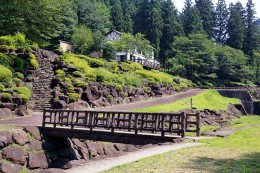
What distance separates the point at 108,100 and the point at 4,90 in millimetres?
11375

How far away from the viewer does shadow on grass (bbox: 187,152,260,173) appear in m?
8.52

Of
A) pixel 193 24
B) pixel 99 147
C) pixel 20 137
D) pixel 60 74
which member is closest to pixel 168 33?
pixel 193 24

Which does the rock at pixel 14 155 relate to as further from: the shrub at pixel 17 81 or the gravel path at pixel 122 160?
the shrub at pixel 17 81

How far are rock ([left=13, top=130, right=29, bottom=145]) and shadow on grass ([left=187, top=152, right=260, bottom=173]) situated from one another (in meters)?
8.81

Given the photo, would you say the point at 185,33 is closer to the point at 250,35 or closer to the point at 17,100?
the point at 250,35

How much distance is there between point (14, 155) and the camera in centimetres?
1342

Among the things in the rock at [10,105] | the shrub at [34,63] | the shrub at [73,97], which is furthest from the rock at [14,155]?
the shrub at [34,63]

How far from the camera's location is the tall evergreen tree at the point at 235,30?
270 feet

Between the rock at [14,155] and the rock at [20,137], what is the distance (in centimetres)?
57

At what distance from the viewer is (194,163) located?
30.9 feet

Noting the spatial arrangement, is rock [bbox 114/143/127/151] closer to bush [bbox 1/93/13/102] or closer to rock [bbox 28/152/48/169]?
rock [bbox 28/152/48/169]

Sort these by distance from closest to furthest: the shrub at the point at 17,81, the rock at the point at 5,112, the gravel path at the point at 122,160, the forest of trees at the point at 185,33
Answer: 1. the gravel path at the point at 122,160
2. the rock at the point at 5,112
3. the shrub at the point at 17,81
4. the forest of trees at the point at 185,33

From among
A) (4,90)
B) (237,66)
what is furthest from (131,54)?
(4,90)

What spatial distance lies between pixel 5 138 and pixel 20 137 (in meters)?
0.93
